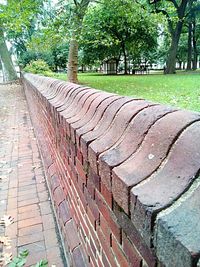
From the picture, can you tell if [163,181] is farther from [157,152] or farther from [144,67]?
[144,67]

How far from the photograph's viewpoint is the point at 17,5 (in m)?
11.6

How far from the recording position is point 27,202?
3.52 meters

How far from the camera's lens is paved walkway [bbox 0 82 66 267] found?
2.66m

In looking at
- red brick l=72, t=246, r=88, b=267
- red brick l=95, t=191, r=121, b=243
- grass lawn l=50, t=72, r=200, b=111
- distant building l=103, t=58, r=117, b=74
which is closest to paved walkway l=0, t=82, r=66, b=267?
red brick l=72, t=246, r=88, b=267

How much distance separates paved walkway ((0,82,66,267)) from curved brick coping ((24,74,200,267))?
1.48 m

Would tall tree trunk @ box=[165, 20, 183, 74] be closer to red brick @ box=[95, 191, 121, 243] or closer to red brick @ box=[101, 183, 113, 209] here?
red brick @ box=[95, 191, 121, 243]

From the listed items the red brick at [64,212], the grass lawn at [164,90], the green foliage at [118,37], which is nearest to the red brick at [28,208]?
the red brick at [64,212]

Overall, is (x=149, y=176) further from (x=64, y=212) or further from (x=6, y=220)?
(x=6, y=220)

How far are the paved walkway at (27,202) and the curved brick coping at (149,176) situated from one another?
4.84 feet

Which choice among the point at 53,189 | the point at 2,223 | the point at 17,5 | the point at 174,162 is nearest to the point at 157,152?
the point at 174,162

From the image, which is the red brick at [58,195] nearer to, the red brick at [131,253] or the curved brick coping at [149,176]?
the curved brick coping at [149,176]

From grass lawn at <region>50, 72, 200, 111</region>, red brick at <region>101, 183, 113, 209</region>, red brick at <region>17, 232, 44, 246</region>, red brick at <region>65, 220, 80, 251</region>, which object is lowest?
red brick at <region>17, 232, 44, 246</region>

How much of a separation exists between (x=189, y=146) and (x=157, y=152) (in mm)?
124

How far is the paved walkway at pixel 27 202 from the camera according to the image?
2.66 meters
